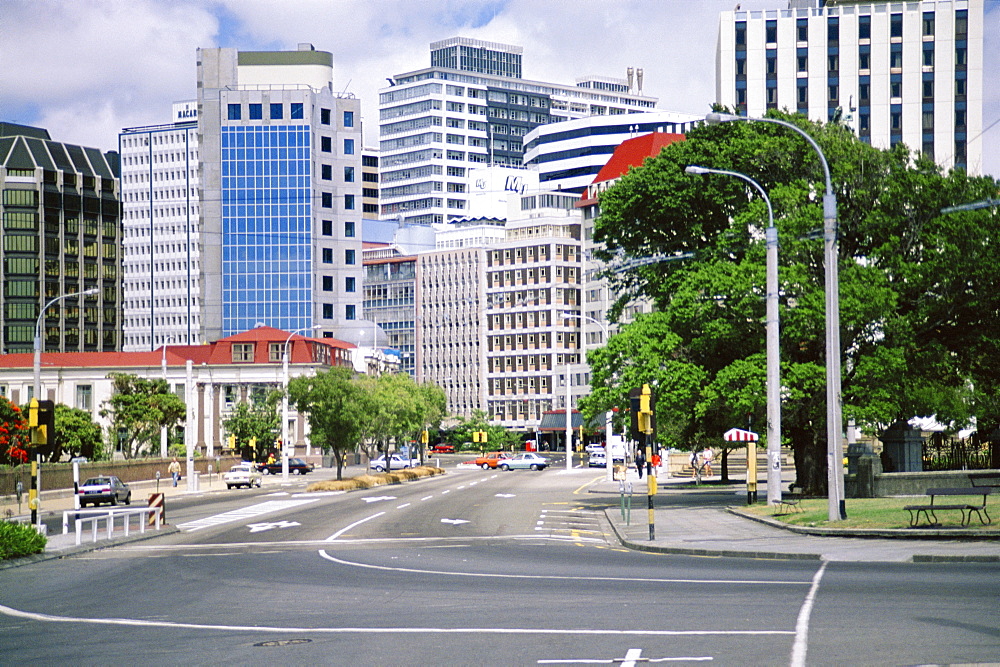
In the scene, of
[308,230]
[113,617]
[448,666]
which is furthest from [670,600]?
[308,230]

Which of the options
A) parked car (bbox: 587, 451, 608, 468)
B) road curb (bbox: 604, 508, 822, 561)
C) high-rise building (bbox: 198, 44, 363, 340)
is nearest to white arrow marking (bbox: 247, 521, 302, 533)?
road curb (bbox: 604, 508, 822, 561)

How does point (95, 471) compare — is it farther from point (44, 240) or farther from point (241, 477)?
point (44, 240)

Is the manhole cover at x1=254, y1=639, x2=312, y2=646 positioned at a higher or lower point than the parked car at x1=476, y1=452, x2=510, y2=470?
higher

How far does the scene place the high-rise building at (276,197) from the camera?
562 ft

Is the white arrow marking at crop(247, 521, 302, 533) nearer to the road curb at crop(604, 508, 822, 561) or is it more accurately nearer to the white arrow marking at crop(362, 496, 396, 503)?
the road curb at crop(604, 508, 822, 561)

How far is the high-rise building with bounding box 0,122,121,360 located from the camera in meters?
186

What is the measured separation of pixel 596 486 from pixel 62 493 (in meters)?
25.9

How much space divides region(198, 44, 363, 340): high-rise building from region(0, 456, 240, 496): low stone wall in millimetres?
67588

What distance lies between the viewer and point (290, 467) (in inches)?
4277

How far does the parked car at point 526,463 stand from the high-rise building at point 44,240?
286ft

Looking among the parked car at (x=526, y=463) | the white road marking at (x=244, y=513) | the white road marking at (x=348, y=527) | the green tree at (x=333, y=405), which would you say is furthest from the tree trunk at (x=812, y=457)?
the parked car at (x=526, y=463)

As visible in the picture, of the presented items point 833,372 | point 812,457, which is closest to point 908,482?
point 812,457

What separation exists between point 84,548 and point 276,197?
142 meters

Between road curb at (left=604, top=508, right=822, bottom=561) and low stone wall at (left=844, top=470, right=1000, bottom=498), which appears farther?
low stone wall at (left=844, top=470, right=1000, bottom=498)
